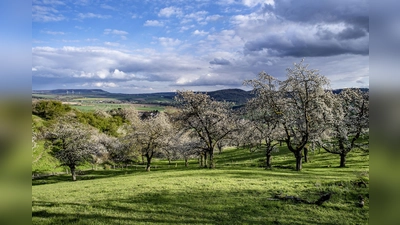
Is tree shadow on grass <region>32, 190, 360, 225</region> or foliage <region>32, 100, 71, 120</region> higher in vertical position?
foliage <region>32, 100, 71, 120</region>

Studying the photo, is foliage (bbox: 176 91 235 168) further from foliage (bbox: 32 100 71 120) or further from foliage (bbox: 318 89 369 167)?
foliage (bbox: 32 100 71 120)

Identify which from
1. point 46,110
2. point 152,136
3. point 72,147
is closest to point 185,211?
point 72,147

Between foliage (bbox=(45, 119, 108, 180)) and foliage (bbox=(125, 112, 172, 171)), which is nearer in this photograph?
foliage (bbox=(45, 119, 108, 180))

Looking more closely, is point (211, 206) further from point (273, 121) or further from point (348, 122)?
point (348, 122)

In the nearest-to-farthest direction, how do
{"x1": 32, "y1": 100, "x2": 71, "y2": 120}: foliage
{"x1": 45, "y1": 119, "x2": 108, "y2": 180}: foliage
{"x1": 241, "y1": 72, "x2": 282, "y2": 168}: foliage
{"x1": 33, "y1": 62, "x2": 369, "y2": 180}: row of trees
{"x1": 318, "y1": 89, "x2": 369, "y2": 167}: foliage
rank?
{"x1": 33, "y1": 62, "x2": 369, "y2": 180}: row of trees → {"x1": 241, "y1": 72, "x2": 282, "y2": 168}: foliage → {"x1": 318, "y1": 89, "x2": 369, "y2": 167}: foliage → {"x1": 45, "y1": 119, "x2": 108, "y2": 180}: foliage → {"x1": 32, "y1": 100, "x2": 71, "y2": 120}: foliage

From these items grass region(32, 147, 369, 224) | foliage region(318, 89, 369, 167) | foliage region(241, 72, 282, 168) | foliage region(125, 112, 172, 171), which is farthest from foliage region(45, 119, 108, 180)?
foliage region(318, 89, 369, 167)

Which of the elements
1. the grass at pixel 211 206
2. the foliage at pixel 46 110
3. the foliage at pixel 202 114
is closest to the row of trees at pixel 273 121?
the foliage at pixel 202 114

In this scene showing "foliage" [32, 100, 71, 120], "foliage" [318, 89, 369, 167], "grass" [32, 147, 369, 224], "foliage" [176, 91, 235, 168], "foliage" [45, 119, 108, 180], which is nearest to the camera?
"grass" [32, 147, 369, 224]

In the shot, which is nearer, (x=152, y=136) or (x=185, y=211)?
(x=185, y=211)

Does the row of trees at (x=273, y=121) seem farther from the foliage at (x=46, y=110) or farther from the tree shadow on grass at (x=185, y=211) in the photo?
the foliage at (x=46, y=110)
